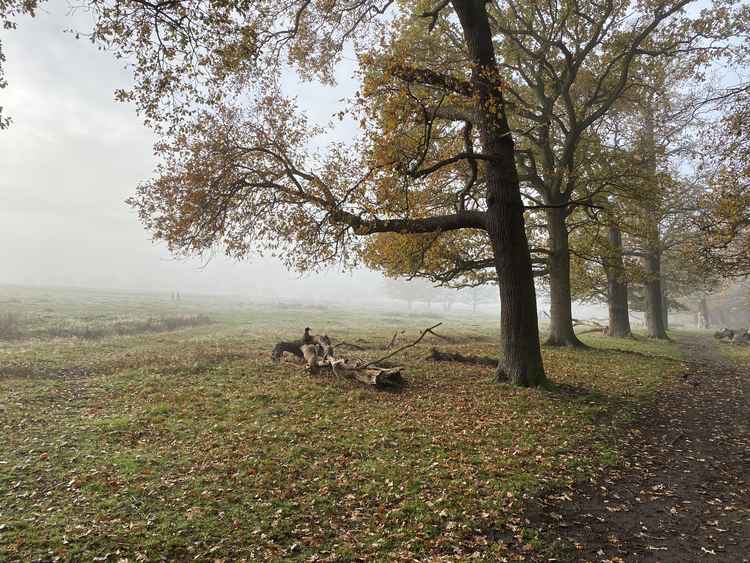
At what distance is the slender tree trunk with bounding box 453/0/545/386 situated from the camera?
12297 millimetres

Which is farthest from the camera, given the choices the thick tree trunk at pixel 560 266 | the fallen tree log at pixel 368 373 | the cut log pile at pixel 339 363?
the thick tree trunk at pixel 560 266

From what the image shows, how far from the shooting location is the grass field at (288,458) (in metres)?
5.61

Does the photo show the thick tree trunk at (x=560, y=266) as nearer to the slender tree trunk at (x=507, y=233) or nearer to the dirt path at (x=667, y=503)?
the slender tree trunk at (x=507, y=233)

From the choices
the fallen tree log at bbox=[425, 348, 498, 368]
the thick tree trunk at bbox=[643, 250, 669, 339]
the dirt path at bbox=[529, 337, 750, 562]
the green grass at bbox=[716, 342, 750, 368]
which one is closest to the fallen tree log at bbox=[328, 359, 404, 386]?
the fallen tree log at bbox=[425, 348, 498, 368]

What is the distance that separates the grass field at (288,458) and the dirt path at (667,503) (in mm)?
479

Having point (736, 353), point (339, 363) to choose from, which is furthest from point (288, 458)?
point (736, 353)

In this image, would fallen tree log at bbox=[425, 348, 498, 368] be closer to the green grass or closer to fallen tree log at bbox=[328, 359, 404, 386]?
fallen tree log at bbox=[328, 359, 404, 386]

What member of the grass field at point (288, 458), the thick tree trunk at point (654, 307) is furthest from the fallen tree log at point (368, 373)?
the thick tree trunk at point (654, 307)

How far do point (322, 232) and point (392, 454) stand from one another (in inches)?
327

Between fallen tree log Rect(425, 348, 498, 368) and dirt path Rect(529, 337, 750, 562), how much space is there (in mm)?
6457

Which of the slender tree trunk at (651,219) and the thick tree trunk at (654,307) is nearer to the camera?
the slender tree trunk at (651,219)

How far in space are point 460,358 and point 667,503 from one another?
10728mm

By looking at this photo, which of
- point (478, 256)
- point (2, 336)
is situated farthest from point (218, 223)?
point (2, 336)

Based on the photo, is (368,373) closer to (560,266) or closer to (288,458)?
(288,458)
